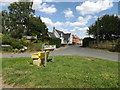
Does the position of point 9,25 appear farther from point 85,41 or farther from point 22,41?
point 85,41

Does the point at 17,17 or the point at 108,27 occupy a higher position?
the point at 17,17

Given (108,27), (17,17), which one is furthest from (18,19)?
(108,27)

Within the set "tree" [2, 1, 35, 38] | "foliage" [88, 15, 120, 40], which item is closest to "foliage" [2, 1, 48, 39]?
"tree" [2, 1, 35, 38]

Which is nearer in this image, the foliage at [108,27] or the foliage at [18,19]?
the foliage at [108,27]

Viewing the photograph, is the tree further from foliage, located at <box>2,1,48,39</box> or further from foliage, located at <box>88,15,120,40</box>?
foliage, located at <box>88,15,120,40</box>

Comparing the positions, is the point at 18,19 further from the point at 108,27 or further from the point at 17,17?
the point at 108,27

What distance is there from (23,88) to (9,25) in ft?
88.6

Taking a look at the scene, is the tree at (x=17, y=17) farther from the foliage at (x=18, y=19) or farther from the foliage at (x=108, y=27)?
the foliage at (x=108, y=27)

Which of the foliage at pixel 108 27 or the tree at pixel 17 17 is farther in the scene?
the tree at pixel 17 17

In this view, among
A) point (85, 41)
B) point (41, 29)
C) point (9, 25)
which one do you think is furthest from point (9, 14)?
point (85, 41)

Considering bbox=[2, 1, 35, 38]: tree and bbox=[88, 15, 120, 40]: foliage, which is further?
bbox=[2, 1, 35, 38]: tree

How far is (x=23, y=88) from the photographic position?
99.9 inches

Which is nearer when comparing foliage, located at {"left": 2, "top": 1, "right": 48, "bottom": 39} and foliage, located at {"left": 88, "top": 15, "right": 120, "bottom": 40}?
foliage, located at {"left": 88, "top": 15, "right": 120, "bottom": 40}

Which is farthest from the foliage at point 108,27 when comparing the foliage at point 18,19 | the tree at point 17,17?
the tree at point 17,17
